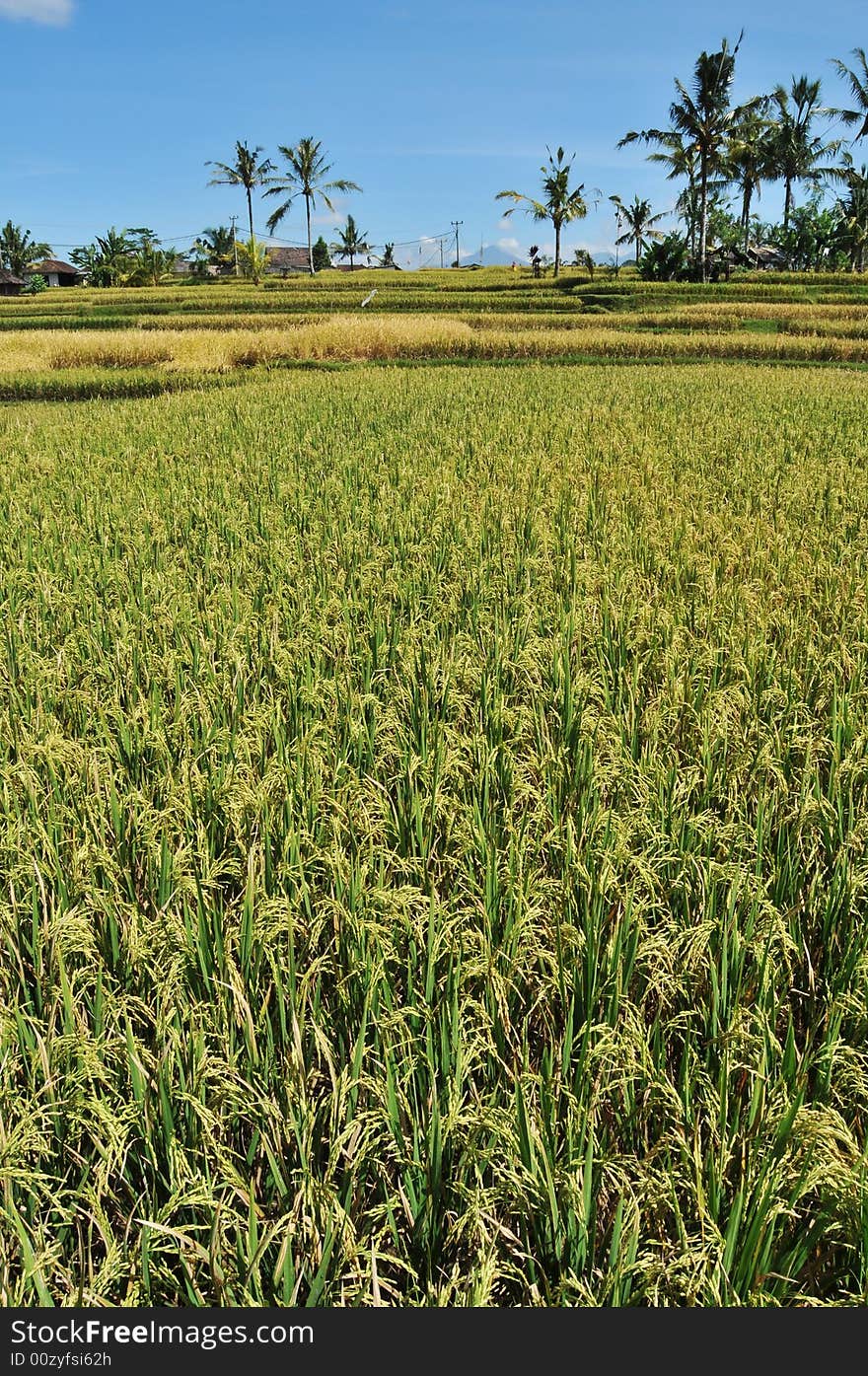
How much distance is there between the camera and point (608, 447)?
8.36 m

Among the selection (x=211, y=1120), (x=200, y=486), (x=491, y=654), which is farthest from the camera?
(x=200, y=486)

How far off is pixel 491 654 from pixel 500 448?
214 inches

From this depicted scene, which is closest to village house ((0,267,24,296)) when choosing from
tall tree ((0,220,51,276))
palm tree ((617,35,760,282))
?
tall tree ((0,220,51,276))

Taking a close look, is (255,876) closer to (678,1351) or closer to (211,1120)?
(211,1120)

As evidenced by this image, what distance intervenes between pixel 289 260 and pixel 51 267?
19130 millimetres

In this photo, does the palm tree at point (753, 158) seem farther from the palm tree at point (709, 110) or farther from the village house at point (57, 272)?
the village house at point (57, 272)

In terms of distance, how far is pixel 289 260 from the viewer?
74625 millimetres

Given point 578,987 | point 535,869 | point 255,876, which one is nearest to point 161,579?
point 255,876

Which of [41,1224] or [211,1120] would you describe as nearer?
[41,1224]

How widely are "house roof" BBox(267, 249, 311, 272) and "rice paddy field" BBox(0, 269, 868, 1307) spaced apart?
70.7m

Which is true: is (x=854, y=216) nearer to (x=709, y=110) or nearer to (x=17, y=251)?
(x=709, y=110)

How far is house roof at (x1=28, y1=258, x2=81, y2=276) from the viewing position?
63366 mm

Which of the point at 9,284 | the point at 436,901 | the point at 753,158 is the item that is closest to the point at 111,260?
the point at 9,284

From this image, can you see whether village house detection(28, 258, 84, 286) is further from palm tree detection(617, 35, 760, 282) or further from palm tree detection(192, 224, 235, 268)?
palm tree detection(617, 35, 760, 282)
